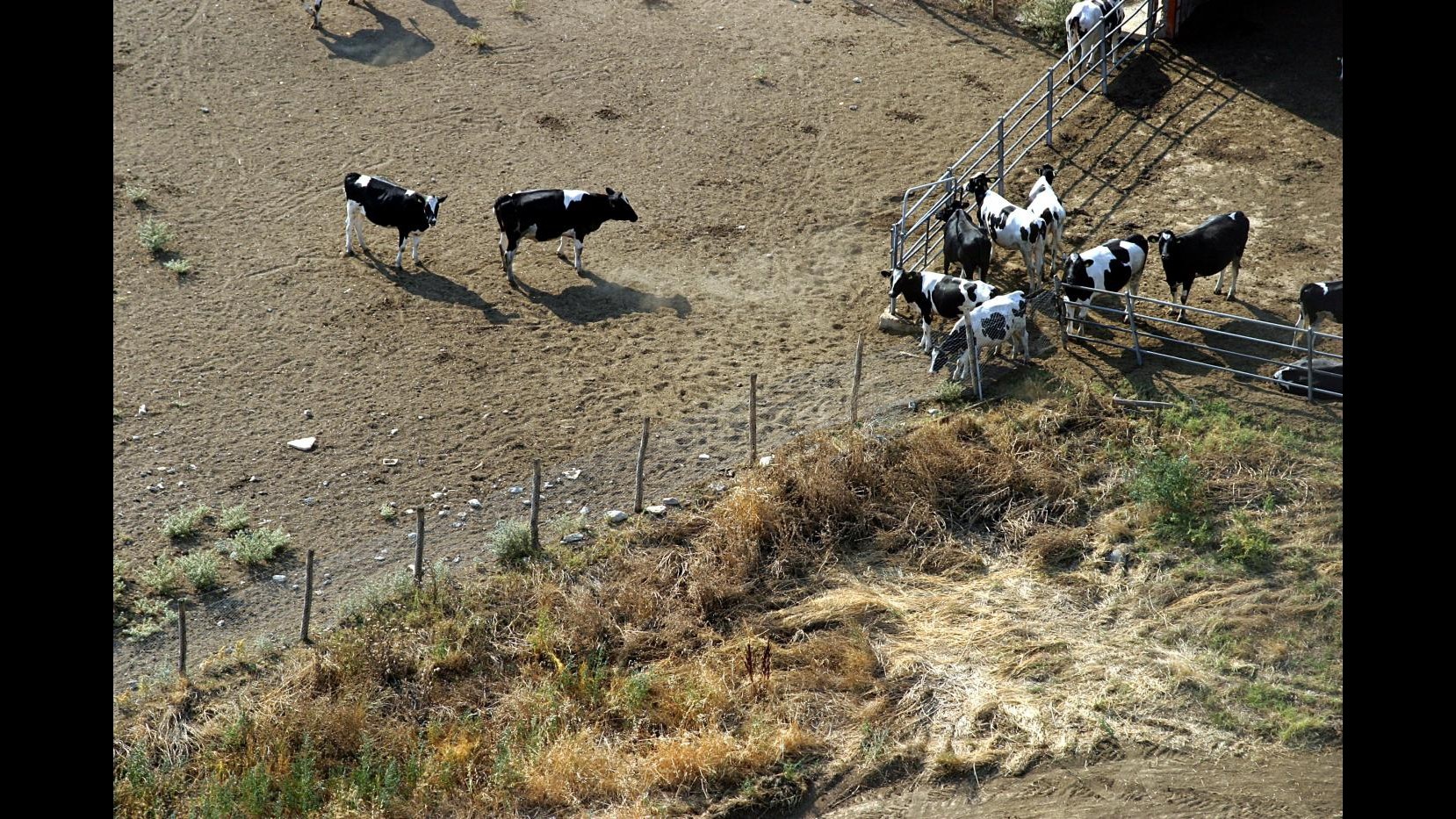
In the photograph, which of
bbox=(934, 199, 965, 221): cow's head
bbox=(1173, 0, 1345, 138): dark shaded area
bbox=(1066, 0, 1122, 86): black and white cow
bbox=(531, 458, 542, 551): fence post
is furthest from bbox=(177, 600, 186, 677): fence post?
bbox=(1173, 0, 1345, 138): dark shaded area

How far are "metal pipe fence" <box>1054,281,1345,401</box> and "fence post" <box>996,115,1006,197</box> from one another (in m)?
2.85

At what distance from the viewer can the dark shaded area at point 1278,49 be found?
2011 centimetres

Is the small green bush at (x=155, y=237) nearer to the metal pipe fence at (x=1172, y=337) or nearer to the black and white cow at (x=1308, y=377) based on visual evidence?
the metal pipe fence at (x=1172, y=337)

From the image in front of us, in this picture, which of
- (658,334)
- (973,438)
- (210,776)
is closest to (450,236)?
(658,334)

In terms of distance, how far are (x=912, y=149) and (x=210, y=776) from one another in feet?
45.3

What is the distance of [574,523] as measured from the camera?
12.5 metres

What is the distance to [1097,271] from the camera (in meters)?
15.0

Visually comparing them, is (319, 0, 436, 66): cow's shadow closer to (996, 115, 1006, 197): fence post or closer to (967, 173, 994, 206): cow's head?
(996, 115, 1006, 197): fence post

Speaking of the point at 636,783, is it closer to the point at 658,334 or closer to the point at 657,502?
the point at 657,502

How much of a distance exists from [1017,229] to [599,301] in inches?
205

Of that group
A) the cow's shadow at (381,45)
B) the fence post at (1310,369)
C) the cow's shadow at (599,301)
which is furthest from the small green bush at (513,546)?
the cow's shadow at (381,45)

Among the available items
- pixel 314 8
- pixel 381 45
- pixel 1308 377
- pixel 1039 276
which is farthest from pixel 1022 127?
pixel 314 8

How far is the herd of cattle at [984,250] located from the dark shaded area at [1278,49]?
4.70 metres
